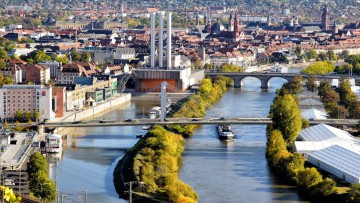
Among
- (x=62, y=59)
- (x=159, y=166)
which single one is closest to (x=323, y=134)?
(x=159, y=166)

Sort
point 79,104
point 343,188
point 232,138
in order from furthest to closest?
1. point 79,104
2. point 232,138
3. point 343,188

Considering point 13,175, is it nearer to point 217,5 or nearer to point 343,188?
point 343,188

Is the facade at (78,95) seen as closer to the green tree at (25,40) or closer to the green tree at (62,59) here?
the green tree at (62,59)

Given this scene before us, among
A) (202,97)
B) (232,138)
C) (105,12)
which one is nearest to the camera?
(232,138)

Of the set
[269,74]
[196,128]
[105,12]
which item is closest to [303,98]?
[196,128]

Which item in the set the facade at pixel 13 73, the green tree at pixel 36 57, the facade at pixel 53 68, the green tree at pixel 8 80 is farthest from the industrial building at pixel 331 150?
the green tree at pixel 36 57

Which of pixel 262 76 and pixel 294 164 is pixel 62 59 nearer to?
pixel 262 76
